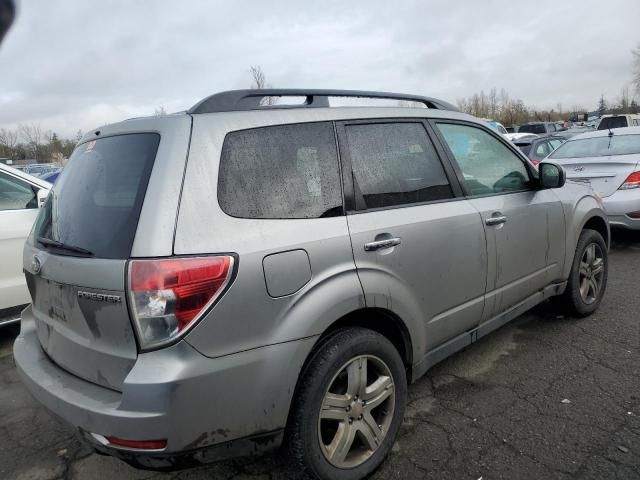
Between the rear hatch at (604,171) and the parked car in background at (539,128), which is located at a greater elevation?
the parked car in background at (539,128)

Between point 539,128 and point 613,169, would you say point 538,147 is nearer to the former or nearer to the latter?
point 613,169

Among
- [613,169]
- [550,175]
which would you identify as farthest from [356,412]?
[613,169]

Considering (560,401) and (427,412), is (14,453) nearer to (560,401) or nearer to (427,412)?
(427,412)

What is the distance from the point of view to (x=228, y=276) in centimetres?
185

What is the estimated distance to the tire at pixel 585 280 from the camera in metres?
4.01

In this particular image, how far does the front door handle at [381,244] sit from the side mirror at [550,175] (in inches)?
69.5

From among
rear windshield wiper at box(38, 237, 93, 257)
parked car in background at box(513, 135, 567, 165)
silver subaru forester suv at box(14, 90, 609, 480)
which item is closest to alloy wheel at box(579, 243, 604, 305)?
silver subaru forester suv at box(14, 90, 609, 480)

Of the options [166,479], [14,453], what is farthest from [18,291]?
[166,479]

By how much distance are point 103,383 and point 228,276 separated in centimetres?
68

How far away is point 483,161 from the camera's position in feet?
10.9

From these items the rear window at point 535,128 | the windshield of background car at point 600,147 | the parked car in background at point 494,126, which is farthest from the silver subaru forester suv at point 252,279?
the rear window at point 535,128

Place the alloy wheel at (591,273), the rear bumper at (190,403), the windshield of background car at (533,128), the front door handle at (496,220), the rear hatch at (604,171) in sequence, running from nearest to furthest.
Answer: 1. the rear bumper at (190,403)
2. the front door handle at (496,220)
3. the alloy wheel at (591,273)
4. the rear hatch at (604,171)
5. the windshield of background car at (533,128)

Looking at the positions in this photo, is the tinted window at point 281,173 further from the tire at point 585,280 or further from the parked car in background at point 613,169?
the parked car in background at point 613,169

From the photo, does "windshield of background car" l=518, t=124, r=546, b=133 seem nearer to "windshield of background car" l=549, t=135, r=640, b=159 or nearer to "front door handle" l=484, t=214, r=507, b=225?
"windshield of background car" l=549, t=135, r=640, b=159
